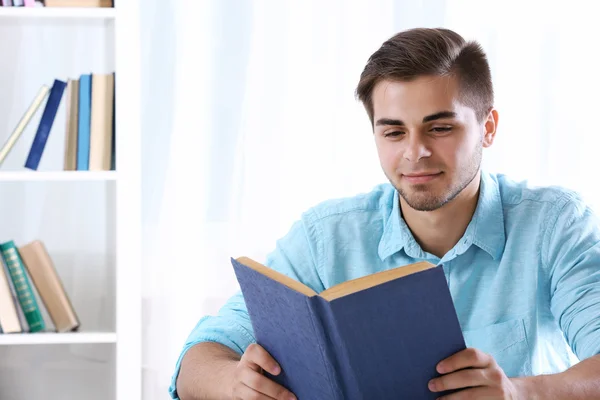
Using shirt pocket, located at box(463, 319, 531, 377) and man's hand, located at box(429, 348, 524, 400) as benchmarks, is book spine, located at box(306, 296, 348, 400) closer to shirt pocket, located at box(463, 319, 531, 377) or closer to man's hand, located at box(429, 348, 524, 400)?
man's hand, located at box(429, 348, 524, 400)

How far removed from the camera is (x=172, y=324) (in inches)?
96.3

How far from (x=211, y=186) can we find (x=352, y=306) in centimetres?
154

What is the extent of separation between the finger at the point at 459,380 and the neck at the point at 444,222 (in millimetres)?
541

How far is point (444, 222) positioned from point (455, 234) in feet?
0.11

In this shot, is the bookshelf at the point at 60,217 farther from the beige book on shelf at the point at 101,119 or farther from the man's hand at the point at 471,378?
the man's hand at the point at 471,378

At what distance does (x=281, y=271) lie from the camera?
161cm

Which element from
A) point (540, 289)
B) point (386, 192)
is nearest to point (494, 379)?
point (540, 289)

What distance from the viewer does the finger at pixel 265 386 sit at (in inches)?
45.6

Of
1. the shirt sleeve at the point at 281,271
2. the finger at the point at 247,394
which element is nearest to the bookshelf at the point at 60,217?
the shirt sleeve at the point at 281,271

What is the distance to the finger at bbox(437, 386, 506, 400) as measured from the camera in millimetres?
1044

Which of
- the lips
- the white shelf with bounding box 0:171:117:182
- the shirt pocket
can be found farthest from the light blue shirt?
the white shelf with bounding box 0:171:117:182

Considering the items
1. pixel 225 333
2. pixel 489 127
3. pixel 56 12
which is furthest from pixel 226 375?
pixel 56 12

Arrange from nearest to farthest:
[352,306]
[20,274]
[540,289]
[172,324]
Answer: [352,306], [540,289], [20,274], [172,324]

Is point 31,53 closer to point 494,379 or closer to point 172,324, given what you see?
point 172,324
